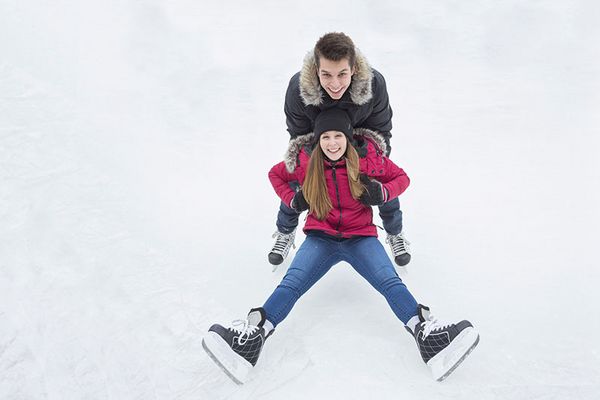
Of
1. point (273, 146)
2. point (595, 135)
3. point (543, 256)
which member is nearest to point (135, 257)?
point (273, 146)

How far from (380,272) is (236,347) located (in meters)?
0.77

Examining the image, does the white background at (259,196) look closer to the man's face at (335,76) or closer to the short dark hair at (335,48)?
the man's face at (335,76)

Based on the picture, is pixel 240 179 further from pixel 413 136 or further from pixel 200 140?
pixel 413 136

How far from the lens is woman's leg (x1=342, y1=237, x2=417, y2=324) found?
2.24m

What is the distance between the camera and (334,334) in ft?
7.62

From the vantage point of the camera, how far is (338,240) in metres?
2.51

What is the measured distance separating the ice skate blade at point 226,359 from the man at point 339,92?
900 mm

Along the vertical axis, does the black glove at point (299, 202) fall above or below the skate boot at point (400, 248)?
above

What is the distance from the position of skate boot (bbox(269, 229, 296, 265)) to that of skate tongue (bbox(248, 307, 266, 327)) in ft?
1.80

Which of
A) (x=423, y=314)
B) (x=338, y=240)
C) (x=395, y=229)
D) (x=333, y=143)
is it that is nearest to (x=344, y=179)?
(x=333, y=143)

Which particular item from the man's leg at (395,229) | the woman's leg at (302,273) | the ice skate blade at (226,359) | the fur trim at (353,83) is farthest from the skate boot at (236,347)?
A: the fur trim at (353,83)

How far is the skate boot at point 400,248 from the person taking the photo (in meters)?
2.76

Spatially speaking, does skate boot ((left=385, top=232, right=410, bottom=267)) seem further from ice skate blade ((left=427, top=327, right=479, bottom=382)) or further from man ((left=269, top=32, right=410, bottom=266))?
ice skate blade ((left=427, top=327, right=479, bottom=382))

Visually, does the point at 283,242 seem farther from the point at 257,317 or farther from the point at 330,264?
the point at 257,317
